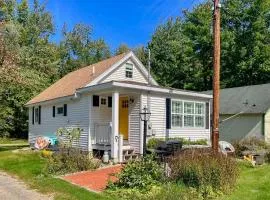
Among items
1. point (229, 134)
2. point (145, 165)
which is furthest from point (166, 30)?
point (145, 165)

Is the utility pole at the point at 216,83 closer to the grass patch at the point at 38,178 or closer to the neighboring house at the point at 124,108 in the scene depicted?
the grass patch at the point at 38,178

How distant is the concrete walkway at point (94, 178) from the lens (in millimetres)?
12250

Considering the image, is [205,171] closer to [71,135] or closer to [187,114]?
[71,135]

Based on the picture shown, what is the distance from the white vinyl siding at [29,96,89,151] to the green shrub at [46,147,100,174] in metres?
4.00

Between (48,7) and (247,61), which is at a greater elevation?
(48,7)

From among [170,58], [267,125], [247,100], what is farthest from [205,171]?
[170,58]

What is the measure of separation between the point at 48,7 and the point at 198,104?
34582 mm

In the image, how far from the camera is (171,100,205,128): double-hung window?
67.2 ft

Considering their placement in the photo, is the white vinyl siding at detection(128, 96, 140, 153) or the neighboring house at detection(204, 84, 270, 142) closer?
the white vinyl siding at detection(128, 96, 140, 153)

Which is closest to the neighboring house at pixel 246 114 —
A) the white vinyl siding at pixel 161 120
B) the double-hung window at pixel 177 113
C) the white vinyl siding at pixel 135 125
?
the white vinyl siding at pixel 161 120

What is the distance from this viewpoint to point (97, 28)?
59.5 meters

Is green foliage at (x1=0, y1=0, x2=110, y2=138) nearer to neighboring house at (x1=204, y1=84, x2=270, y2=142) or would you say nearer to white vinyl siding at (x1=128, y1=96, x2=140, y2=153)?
white vinyl siding at (x1=128, y1=96, x2=140, y2=153)

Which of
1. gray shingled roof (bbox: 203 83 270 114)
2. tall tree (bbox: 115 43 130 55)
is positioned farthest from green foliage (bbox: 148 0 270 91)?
tall tree (bbox: 115 43 130 55)

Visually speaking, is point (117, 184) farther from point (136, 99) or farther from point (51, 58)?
point (51, 58)
